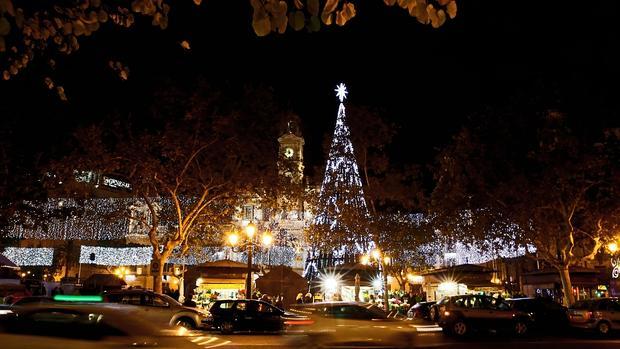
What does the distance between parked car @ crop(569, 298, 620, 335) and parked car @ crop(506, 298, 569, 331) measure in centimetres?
69

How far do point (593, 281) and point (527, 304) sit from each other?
39.9ft

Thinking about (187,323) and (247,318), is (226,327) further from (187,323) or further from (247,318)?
(187,323)

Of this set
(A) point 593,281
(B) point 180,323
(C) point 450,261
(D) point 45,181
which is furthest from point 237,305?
(C) point 450,261

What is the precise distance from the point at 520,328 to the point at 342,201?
14.0 meters

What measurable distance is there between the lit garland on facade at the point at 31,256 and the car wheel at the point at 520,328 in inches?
2203

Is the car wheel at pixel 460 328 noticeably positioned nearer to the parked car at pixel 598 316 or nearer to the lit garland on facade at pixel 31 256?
the parked car at pixel 598 316

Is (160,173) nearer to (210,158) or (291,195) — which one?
(210,158)

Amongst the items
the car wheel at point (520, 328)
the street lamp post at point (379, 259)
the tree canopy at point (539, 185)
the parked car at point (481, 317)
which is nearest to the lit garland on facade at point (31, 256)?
the street lamp post at point (379, 259)

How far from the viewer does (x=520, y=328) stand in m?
19.1

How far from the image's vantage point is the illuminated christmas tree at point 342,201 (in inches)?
1213

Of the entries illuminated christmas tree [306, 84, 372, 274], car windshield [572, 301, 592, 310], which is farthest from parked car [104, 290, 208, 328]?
car windshield [572, 301, 592, 310]

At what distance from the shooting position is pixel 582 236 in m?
34.1

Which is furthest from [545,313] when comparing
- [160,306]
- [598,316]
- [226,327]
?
[160,306]

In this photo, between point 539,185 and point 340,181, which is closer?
point 539,185
